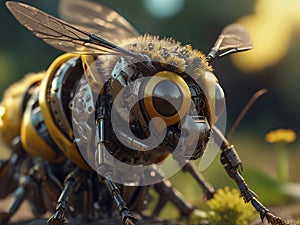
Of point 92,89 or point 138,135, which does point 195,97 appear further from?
point 92,89

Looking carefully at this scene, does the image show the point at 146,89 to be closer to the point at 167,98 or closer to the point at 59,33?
the point at 167,98

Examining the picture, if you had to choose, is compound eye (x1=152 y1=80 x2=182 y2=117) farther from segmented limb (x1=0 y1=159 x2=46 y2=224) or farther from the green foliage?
segmented limb (x1=0 y1=159 x2=46 y2=224)

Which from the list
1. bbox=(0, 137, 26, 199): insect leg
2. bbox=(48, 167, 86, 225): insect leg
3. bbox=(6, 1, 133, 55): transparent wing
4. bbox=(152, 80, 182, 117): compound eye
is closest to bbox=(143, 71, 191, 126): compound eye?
bbox=(152, 80, 182, 117): compound eye

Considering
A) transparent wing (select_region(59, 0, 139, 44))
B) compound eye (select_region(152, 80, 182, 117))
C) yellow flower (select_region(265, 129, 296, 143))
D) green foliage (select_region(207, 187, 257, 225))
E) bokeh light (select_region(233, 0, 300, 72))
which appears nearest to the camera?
compound eye (select_region(152, 80, 182, 117))

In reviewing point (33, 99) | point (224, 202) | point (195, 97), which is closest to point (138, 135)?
point (195, 97)

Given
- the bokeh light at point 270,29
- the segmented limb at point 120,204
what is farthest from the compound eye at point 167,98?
the bokeh light at point 270,29

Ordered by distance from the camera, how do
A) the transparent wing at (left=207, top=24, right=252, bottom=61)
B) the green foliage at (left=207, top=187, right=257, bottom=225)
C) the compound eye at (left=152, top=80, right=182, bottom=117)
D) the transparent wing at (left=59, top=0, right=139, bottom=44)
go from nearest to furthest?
the compound eye at (left=152, top=80, right=182, bottom=117) < the transparent wing at (left=207, top=24, right=252, bottom=61) < the green foliage at (left=207, top=187, right=257, bottom=225) < the transparent wing at (left=59, top=0, right=139, bottom=44)
